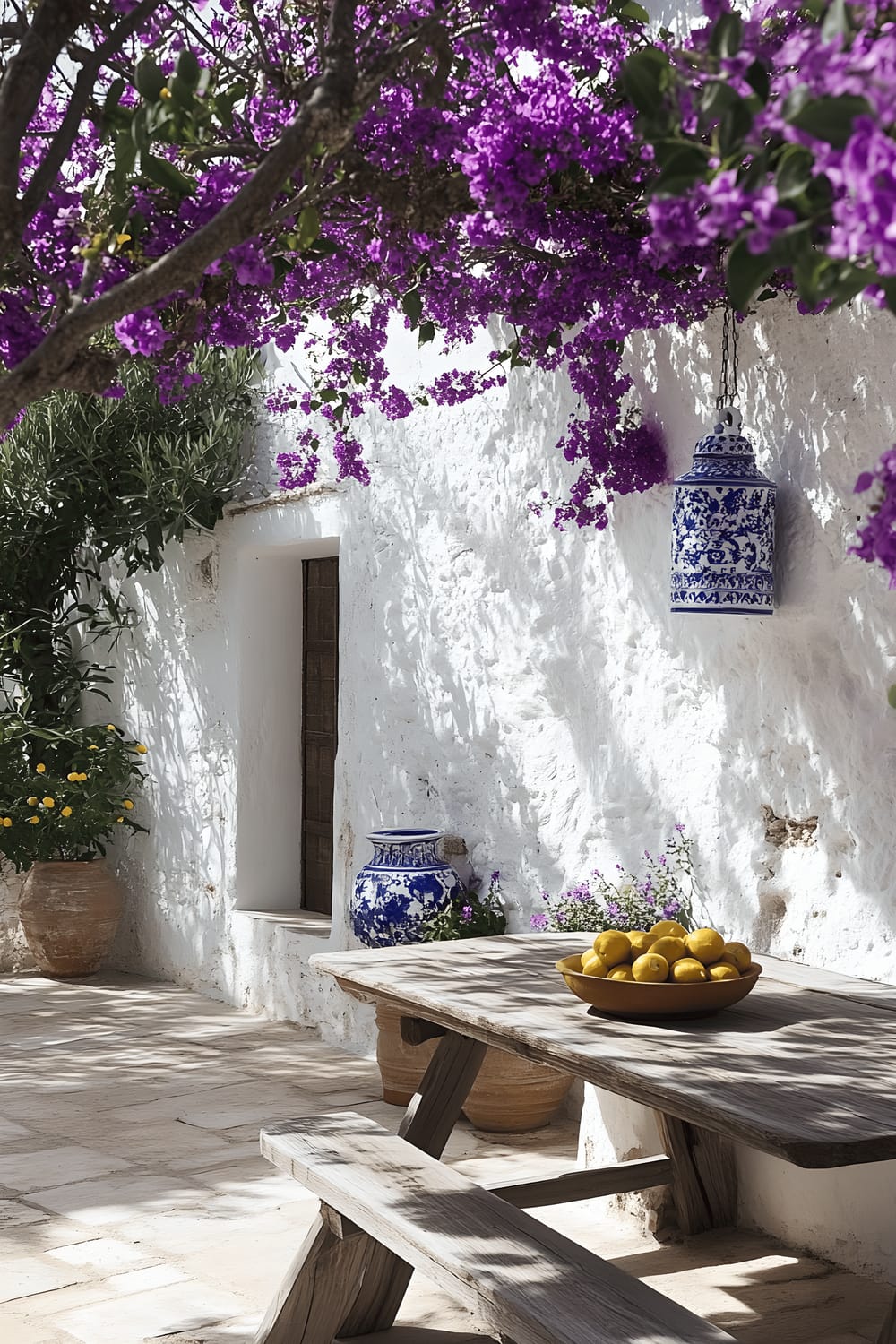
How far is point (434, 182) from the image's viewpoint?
2.88 meters

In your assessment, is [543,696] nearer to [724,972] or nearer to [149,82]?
[724,972]

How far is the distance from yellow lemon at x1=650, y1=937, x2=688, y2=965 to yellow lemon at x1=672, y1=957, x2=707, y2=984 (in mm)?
28

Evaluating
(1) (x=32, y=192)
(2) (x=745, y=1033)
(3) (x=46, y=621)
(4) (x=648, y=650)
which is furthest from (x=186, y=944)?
(1) (x=32, y=192)

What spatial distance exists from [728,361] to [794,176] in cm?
320

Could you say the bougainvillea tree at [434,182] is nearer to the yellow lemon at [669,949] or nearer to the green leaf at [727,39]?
the green leaf at [727,39]

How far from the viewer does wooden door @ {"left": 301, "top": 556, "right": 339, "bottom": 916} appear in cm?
707

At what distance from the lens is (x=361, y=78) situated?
208 centimetres

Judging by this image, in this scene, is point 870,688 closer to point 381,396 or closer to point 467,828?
point 381,396

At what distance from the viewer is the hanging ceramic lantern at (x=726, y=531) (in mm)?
3969

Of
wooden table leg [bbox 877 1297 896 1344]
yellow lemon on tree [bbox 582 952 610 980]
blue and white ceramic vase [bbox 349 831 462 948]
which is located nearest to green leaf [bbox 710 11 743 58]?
wooden table leg [bbox 877 1297 896 1344]

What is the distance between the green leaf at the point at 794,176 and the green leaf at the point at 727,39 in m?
0.10

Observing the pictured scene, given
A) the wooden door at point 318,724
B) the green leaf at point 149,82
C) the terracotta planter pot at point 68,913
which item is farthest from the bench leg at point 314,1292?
the terracotta planter pot at point 68,913

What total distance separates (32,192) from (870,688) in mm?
2447

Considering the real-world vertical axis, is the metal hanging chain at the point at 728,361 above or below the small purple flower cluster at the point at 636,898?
above
